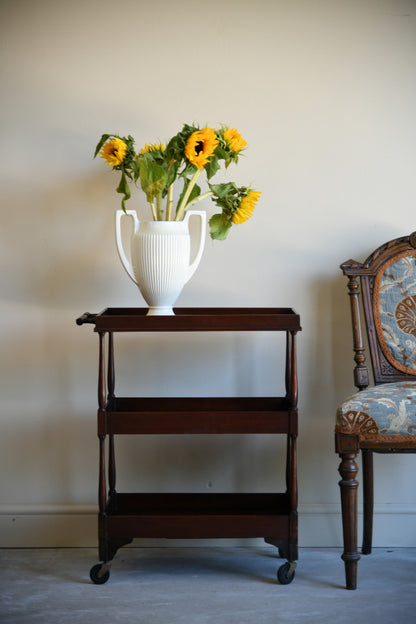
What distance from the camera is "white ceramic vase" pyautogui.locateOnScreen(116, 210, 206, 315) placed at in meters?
2.01

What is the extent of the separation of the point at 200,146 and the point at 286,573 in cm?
130

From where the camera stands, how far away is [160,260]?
201 cm

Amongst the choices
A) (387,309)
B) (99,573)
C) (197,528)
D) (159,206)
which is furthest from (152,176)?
(99,573)

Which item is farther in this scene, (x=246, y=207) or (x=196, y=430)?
→ (x=246, y=207)

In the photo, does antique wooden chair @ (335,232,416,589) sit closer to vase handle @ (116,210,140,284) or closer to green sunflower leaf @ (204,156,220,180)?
green sunflower leaf @ (204,156,220,180)

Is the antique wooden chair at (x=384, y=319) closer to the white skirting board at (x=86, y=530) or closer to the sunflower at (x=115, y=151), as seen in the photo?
the white skirting board at (x=86, y=530)

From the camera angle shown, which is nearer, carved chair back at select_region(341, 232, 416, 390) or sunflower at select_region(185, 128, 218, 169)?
sunflower at select_region(185, 128, 218, 169)

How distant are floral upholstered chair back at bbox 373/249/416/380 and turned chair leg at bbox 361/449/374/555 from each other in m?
0.33

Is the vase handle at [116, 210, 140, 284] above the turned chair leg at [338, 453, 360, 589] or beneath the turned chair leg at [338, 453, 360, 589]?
above

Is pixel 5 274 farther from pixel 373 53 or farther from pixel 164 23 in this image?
pixel 373 53

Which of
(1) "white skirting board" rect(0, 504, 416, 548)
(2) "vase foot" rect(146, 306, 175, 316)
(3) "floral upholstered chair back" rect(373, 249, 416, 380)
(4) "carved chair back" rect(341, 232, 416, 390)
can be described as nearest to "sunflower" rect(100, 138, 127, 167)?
(2) "vase foot" rect(146, 306, 175, 316)

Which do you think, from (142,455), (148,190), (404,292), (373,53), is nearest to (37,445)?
(142,455)

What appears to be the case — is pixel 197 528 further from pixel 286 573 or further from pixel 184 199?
pixel 184 199

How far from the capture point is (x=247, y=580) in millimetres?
2049
